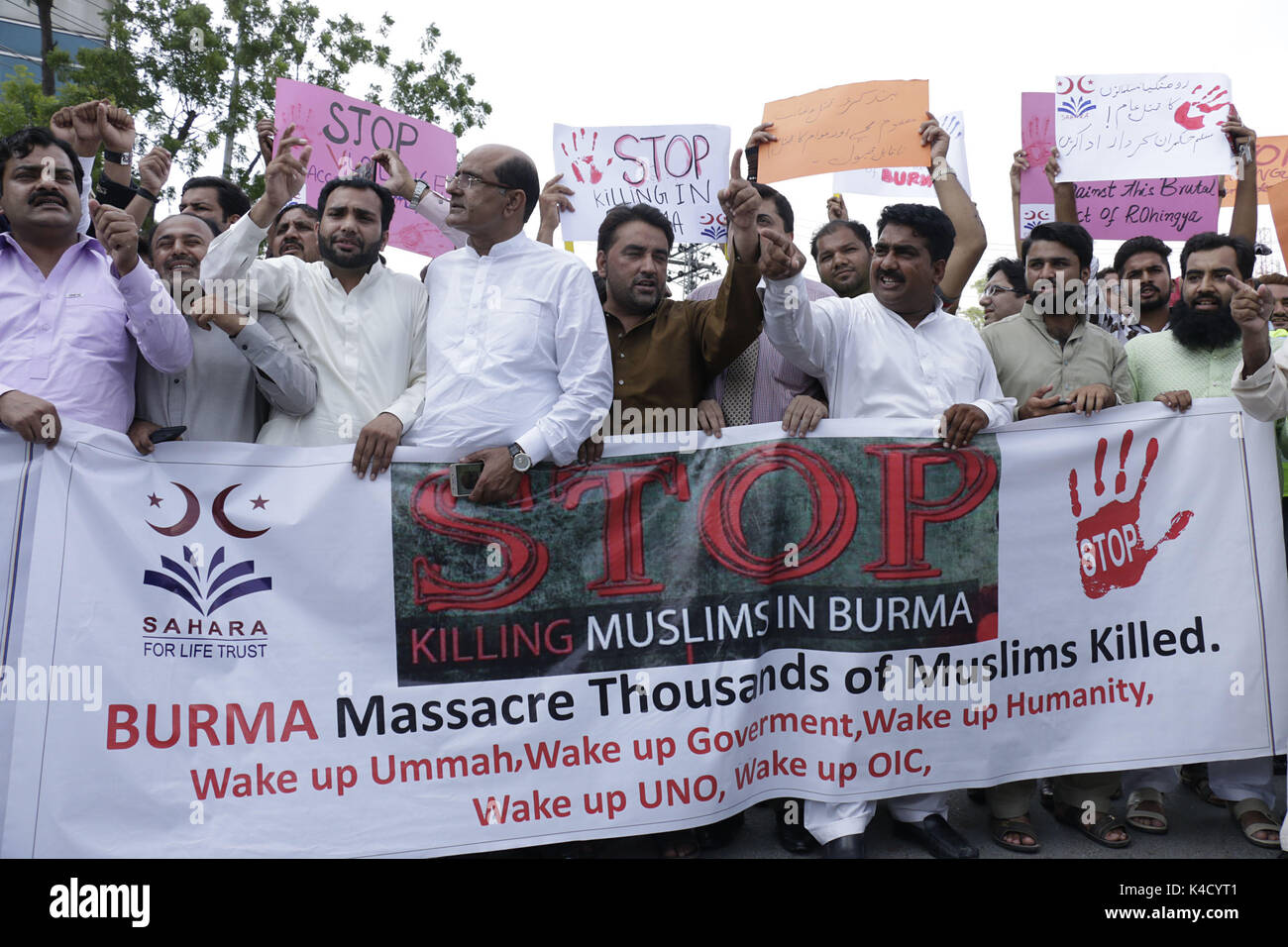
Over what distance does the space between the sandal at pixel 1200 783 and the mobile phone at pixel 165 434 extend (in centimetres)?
403

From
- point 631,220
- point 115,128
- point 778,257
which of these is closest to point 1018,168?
point 631,220

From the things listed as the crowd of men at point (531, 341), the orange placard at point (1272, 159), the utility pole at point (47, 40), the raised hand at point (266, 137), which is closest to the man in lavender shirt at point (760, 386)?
the crowd of men at point (531, 341)

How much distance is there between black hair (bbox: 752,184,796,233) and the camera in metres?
4.45

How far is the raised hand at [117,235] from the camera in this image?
9.99 ft

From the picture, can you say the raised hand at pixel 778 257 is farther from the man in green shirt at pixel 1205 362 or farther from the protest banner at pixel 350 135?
the protest banner at pixel 350 135

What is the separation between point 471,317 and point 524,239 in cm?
41

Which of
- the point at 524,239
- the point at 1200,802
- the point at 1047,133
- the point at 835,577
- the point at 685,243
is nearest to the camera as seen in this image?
the point at 835,577

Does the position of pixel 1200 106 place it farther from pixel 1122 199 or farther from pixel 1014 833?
pixel 1014 833

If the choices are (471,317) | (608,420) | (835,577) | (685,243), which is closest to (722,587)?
(835,577)

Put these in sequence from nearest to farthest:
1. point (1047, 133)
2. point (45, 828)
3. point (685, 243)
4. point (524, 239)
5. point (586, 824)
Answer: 1. point (45, 828)
2. point (586, 824)
3. point (524, 239)
4. point (685, 243)
5. point (1047, 133)

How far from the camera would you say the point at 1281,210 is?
4.57m

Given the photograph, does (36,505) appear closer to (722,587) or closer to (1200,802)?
(722,587)

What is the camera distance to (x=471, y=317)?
357 cm

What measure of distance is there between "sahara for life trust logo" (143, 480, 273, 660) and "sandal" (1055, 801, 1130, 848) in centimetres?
292
